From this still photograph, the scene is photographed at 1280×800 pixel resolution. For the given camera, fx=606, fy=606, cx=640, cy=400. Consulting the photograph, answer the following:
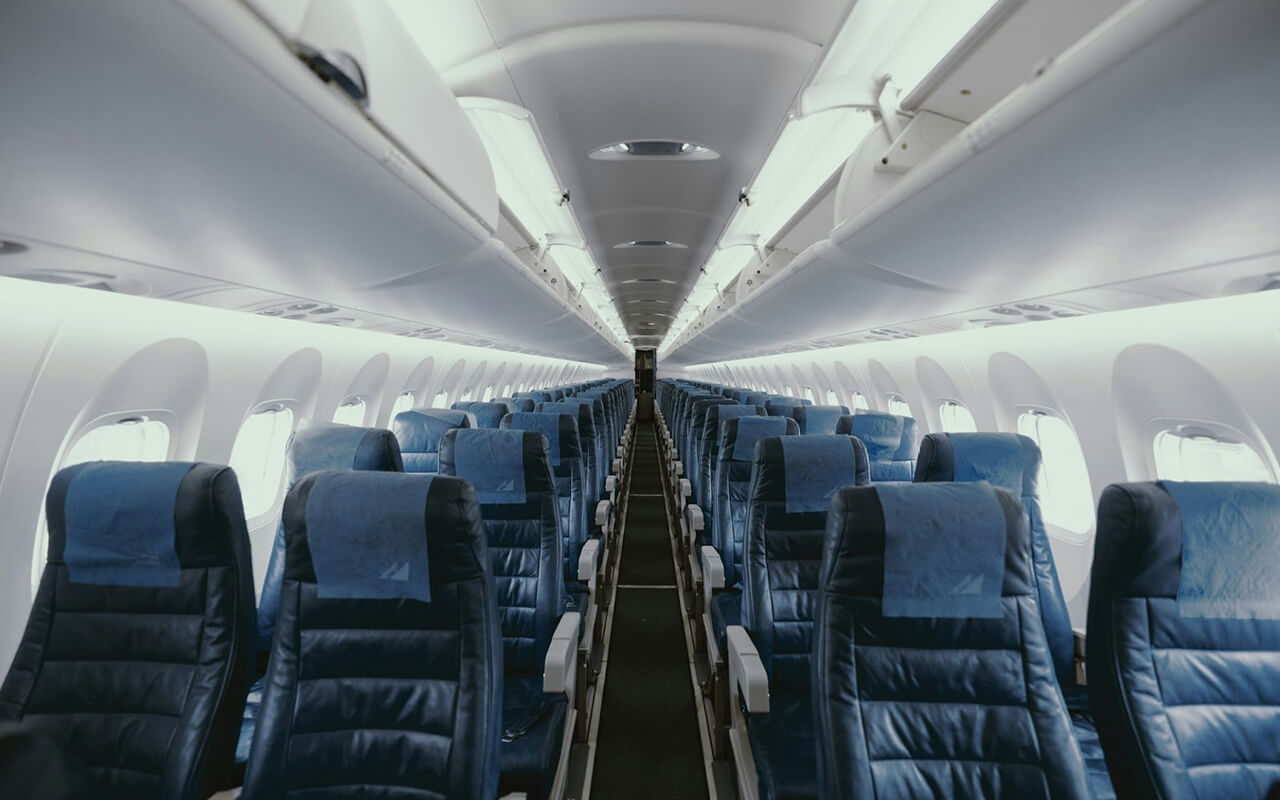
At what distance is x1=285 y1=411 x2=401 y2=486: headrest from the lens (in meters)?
3.09

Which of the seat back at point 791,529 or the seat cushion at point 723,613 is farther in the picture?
the seat cushion at point 723,613

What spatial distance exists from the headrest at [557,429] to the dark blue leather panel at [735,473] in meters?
1.10

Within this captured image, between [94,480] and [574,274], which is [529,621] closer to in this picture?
[94,480]

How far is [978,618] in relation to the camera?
1.72 meters

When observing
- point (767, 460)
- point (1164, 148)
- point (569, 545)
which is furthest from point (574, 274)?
point (1164, 148)

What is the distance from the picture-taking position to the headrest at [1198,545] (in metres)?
1.61

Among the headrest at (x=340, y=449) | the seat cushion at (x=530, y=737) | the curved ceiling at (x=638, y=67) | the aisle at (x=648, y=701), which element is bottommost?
the aisle at (x=648, y=701)

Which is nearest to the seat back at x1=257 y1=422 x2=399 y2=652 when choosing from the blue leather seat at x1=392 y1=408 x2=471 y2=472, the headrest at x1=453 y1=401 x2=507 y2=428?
the blue leather seat at x1=392 y1=408 x2=471 y2=472

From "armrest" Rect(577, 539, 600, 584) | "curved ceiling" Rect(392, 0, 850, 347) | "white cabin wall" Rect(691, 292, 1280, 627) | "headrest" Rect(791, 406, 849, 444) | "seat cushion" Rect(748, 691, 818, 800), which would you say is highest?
"curved ceiling" Rect(392, 0, 850, 347)

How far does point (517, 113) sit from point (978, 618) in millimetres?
3088

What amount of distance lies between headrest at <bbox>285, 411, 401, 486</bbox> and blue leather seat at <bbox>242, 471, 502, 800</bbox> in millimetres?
1322

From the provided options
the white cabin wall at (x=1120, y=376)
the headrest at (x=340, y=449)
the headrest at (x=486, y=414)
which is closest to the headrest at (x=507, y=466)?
the headrest at (x=340, y=449)

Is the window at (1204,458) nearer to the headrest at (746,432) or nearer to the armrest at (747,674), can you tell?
the headrest at (746,432)

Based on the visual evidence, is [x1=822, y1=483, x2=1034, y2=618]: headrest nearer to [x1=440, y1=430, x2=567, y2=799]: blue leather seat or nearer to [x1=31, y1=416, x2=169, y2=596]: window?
[x1=440, y1=430, x2=567, y2=799]: blue leather seat
